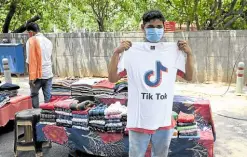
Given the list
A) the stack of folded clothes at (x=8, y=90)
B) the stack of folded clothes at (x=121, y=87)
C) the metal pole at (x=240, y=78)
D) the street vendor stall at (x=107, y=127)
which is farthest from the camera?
the metal pole at (x=240, y=78)

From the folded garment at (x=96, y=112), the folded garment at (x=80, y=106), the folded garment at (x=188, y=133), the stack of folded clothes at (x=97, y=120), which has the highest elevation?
the folded garment at (x=80, y=106)

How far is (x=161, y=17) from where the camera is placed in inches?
104

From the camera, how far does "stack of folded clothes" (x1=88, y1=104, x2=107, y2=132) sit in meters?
3.89

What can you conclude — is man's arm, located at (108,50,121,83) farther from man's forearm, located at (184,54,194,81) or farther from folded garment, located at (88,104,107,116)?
folded garment, located at (88,104,107,116)

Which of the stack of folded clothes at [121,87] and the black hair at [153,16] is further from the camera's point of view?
the stack of folded clothes at [121,87]

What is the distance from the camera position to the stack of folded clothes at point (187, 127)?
3733 millimetres

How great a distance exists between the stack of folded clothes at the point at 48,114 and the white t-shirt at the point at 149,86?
181cm

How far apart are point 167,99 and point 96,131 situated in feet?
5.23

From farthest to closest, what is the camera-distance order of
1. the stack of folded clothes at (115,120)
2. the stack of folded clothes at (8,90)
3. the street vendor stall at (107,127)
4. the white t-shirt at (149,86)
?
the stack of folded clothes at (8,90) < the stack of folded clothes at (115,120) < the street vendor stall at (107,127) < the white t-shirt at (149,86)

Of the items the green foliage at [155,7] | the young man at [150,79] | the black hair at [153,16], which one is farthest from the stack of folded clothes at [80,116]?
the green foliage at [155,7]

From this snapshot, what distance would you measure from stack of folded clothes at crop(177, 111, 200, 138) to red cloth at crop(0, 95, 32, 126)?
9.46ft

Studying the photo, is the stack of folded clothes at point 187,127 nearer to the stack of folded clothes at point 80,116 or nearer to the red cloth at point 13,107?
the stack of folded clothes at point 80,116

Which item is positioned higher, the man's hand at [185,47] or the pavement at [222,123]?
the man's hand at [185,47]

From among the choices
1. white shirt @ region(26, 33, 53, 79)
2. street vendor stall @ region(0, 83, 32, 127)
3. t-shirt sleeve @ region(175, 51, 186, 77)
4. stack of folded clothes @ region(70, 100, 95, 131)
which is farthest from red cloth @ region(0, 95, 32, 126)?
t-shirt sleeve @ region(175, 51, 186, 77)
